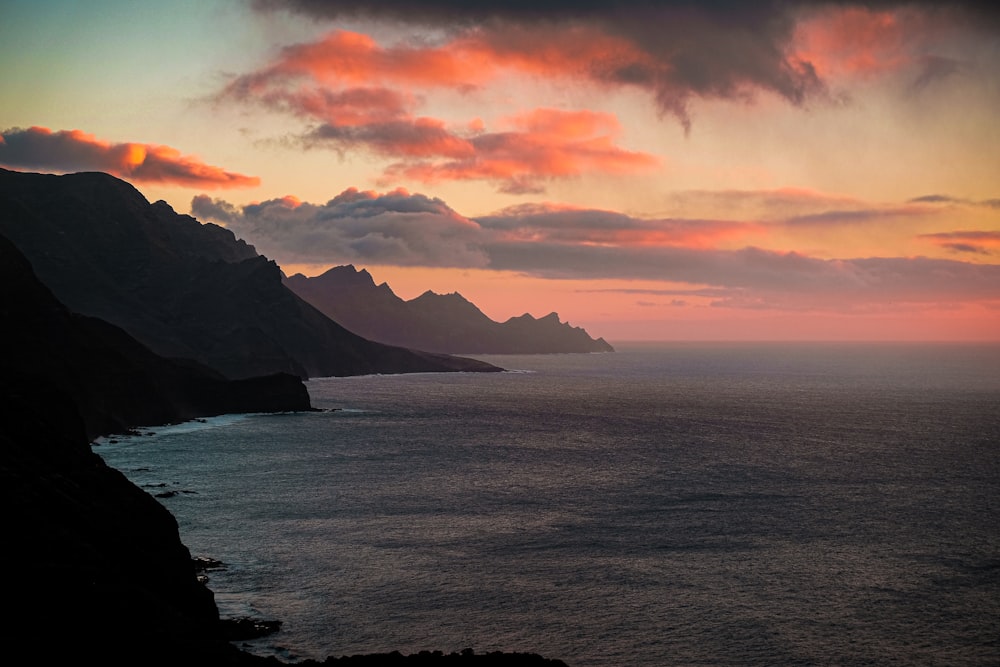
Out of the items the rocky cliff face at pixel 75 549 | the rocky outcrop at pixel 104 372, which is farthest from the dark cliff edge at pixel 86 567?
the rocky outcrop at pixel 104 372

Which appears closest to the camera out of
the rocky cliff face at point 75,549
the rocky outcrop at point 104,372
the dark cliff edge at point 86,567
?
the dark cliff edge at point 86,567

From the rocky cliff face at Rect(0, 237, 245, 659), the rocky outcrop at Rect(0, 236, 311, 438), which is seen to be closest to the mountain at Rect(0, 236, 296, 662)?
the rocky cliff face at Rect(0, 237, 245, 659)

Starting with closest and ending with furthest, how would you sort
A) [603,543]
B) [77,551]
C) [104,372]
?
[77,551]
[603,543]
[104,372]

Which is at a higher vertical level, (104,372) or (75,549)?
(104,372)

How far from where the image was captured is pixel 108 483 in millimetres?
46375

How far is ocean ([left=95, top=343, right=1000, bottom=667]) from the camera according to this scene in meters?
43.8

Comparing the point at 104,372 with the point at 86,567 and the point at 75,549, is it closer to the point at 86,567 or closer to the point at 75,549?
the point at 75,549

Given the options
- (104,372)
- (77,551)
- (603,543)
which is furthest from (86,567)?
(104,372)

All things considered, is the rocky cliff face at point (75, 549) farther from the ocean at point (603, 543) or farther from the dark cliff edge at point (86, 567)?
the ocean at point (603, 543)

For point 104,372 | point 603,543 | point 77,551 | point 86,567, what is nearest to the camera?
point 86,567

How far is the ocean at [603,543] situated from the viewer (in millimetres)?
43781

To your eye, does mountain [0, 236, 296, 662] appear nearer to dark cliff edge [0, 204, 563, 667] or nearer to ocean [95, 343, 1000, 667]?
dark cliff edge [0, 204, 563, 667]

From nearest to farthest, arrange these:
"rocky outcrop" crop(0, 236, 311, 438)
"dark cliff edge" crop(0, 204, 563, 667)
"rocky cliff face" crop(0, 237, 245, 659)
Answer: "dark cliff edge" crop(0, 204, 563, 667), "rocky cliff face" crop(0, 237, 245, 659), "rocky outcrop" crop(0, 236, 311, 438)

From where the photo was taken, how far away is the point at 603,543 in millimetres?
62531
